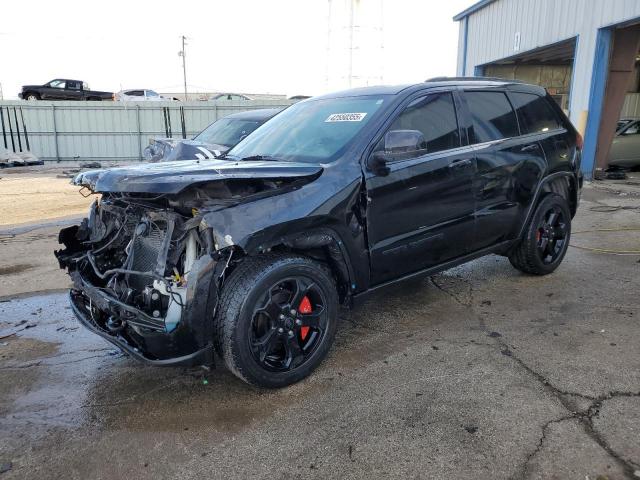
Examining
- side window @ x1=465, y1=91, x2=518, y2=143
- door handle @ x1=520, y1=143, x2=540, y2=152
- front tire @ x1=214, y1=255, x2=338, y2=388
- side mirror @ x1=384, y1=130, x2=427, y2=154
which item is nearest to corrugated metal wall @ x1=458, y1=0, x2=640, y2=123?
door handle @ x1=520, y1=143, x2=540, y2=152

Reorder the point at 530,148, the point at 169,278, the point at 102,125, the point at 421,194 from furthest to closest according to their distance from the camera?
the point at 102,125, the point at 530,148, the point at 421,194, the point at 169,278

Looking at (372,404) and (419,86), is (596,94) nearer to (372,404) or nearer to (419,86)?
(419,86)

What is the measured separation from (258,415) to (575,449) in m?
1.67

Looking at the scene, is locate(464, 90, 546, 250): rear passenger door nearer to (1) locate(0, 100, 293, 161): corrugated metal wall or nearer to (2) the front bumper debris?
(2) the front bumper debris

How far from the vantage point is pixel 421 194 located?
3725 millimetres

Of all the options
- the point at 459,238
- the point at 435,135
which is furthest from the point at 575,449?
the point at 435,135

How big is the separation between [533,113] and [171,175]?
11.9 feet

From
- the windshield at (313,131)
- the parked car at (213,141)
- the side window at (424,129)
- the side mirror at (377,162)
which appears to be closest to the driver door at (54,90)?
the parked car at (213,141)

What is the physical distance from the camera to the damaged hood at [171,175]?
2732mm

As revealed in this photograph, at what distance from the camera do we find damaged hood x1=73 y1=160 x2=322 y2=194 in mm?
2732

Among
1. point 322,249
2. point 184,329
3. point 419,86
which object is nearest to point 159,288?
point 184,329

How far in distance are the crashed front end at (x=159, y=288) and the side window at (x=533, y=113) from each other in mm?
3270

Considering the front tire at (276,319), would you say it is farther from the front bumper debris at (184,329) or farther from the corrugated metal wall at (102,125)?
the corrugated metal wall at (102,125)

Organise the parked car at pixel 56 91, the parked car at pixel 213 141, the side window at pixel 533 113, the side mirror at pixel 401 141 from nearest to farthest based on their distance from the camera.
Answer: the side mirror at pixel 401 141, the side window at pixel 533 113, the parked car at pixel 213 141, the parked car at pixel 56 91
